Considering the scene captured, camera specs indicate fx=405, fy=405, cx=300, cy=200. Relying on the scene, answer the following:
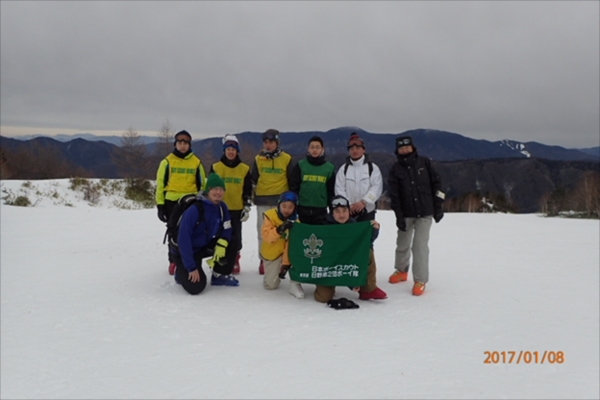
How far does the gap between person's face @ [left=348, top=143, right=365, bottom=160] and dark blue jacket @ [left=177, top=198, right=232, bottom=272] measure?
6.29ft

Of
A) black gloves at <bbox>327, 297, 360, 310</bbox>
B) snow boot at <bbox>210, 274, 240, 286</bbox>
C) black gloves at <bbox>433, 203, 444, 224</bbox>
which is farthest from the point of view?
snow boot at <bbox>210, 274, 240, 286</bbox>

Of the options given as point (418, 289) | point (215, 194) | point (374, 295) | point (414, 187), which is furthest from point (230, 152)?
point (418, 289)

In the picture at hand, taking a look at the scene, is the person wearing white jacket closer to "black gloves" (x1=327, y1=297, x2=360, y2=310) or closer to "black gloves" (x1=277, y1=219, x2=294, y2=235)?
"black gloves" (x1=277, y1=219, x2=294, y2=235)

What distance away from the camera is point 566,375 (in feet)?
11.8

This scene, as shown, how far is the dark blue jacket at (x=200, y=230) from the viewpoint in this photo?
5258 millimetres

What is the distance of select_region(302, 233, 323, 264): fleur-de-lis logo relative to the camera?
17.2ft

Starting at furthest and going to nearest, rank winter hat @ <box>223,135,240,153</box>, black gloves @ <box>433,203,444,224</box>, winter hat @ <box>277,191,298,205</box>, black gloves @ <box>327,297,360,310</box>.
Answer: winter hat @ <box>223,135,240,153</box> → black gloves @ <box>433,203,444,224</box> → winter hat @ <box>277,191,298,205</box> → black gloves @ <box>327,297,360,310</box>

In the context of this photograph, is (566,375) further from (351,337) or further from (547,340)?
(351,337)

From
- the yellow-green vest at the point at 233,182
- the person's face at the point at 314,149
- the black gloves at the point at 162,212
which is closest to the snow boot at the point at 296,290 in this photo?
the yellow-green vest at the point at 233,182

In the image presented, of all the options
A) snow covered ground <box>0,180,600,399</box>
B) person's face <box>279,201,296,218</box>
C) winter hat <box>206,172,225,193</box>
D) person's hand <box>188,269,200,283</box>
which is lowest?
snow covered ground <box>0,180,600,399</box>

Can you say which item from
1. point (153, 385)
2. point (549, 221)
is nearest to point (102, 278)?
point (153, 385)

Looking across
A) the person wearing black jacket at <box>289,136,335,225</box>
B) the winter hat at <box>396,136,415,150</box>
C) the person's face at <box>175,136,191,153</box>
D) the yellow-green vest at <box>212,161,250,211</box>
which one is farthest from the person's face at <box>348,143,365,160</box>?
the person's face at <box>175,136,191,153</box>

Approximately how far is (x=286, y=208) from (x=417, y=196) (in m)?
1.81

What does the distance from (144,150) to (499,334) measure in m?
29.5
